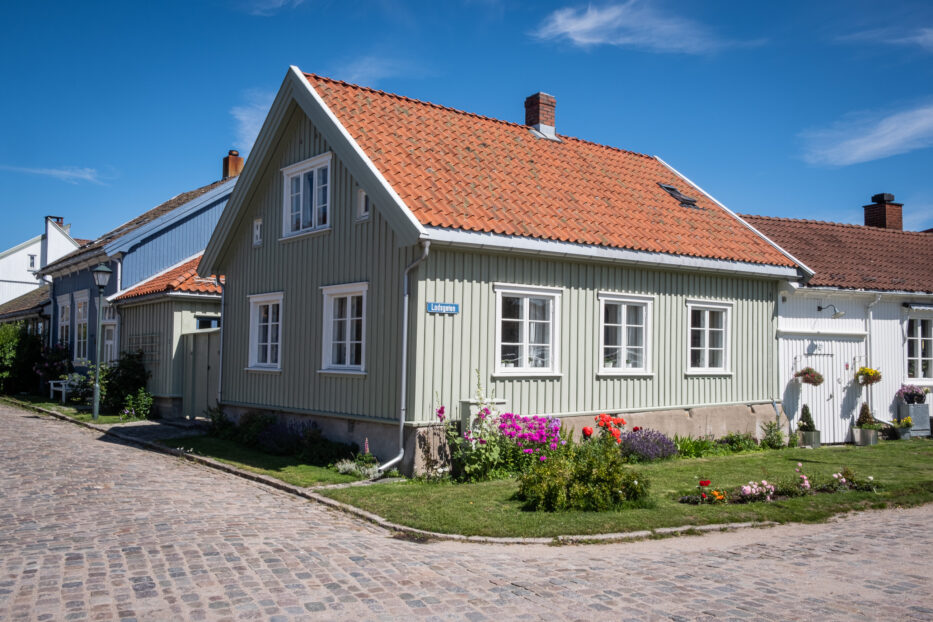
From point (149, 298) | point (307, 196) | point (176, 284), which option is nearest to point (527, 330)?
point (307, 196)

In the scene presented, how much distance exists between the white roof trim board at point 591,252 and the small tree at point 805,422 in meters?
2.96

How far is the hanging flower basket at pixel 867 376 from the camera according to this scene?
17891 millimetres

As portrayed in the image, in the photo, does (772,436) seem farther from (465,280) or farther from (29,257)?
(29,257)

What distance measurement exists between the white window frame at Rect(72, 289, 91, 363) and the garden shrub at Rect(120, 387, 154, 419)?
4614 millimetres

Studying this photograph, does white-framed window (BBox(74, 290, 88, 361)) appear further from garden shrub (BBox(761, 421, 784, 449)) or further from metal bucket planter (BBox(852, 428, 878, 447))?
metal bucket planter (BBox(852, 428, 878, 447))

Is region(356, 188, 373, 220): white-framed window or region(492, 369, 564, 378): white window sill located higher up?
region(356, 188, 373, 220): white-framed window

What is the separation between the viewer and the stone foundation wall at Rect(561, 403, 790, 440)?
1442 centimetres

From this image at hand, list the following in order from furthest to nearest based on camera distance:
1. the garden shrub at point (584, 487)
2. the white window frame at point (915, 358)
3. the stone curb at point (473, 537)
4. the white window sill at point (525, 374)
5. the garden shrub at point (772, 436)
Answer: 1. the white window frame at point (915, 358)
2. the garden shrub at point (772, 436)
3. the white window sill at point (525, 374)
4. the garden shrub at point (584, 487)
5. the stone curb at point (473, 537)

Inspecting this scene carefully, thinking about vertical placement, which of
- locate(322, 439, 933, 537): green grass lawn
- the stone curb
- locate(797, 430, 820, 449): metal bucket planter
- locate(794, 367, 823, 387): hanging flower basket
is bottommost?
the stone curb

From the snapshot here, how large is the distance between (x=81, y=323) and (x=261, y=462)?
15.7 m

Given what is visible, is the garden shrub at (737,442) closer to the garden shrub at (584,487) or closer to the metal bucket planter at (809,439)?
the metal bucket planter at (809,439)

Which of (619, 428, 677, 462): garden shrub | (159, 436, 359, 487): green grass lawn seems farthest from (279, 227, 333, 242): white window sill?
(619, 428, 677, 462): garden shrub

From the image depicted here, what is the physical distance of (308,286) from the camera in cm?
1462

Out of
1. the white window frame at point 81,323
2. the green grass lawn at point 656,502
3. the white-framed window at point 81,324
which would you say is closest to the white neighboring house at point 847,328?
the green grass lawn at point 656,502
